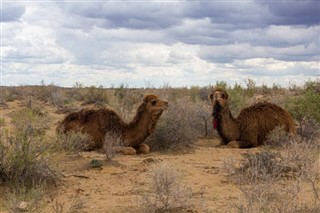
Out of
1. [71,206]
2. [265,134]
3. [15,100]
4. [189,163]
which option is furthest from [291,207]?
[15,100]

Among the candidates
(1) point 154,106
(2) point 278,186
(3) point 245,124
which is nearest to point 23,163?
(2) point 278,186

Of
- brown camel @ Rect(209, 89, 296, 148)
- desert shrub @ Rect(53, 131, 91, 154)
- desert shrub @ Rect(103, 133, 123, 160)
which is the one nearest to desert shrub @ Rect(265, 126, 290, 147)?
brown camel @ Rect(209, 89, 296, 148)

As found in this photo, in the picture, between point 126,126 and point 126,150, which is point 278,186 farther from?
point 126,126

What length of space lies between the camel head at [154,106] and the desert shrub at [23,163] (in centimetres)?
420

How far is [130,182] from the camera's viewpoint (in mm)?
10156

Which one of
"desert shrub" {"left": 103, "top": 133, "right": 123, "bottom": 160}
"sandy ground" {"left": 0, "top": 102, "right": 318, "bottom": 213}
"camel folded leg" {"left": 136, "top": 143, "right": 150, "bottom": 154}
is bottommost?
"sandy ground" {"left": 0, "top": 102, "right": 318, "bottom": 213}

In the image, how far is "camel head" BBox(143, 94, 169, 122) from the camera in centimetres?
1332

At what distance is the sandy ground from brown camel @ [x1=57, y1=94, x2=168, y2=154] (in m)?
0.45

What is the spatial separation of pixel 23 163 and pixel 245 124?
7.32 meters

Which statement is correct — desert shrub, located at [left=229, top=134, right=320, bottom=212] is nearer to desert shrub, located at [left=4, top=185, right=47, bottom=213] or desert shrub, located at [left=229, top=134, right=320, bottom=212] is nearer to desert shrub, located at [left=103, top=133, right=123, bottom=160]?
desert shrub, located at [left=4, top=185, right=47, bottom=213]

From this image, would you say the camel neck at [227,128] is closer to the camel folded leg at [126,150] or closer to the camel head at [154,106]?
the camel head at [154,106]

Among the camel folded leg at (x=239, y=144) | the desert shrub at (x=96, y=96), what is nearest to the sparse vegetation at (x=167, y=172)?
the camel folded leg at (x=239, y=144)

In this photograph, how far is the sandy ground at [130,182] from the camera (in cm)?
839

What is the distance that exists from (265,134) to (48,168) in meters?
7.17
